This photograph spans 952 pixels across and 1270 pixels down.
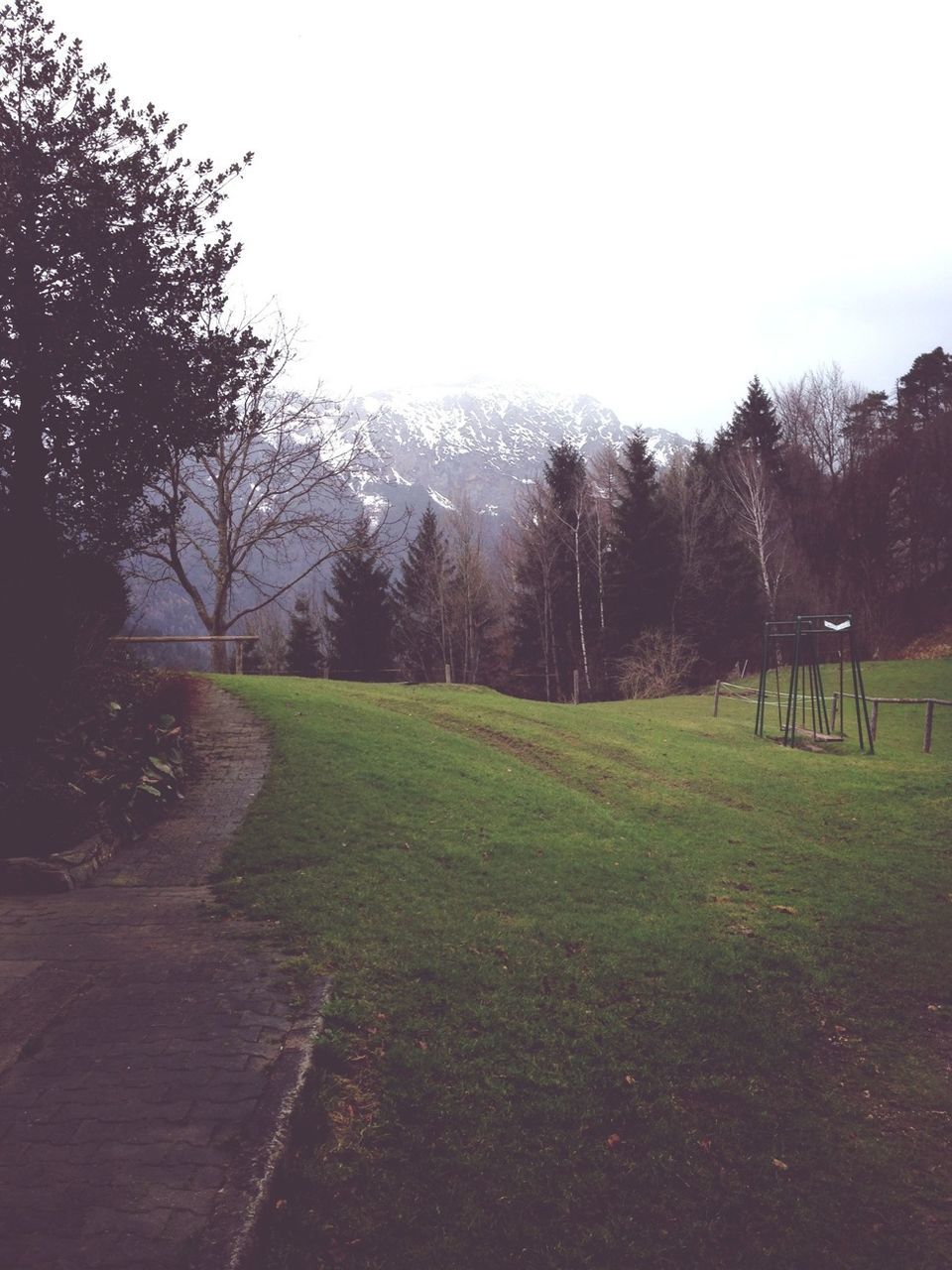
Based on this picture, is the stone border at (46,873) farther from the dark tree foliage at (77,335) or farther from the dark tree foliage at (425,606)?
the dark tree foliage at (425,606)

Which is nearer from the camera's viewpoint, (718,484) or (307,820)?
(307,820)

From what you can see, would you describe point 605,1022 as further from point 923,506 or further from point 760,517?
point 923,506

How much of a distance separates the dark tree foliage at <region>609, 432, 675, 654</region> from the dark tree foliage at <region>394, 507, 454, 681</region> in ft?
38.3

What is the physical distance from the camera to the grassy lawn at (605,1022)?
2.79 meters

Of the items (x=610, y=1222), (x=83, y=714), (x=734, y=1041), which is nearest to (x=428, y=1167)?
(x=610, y=1222)

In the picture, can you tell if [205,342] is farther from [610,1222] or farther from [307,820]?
[610,1222]

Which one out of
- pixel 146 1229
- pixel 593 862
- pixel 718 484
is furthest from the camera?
pixel 718 484

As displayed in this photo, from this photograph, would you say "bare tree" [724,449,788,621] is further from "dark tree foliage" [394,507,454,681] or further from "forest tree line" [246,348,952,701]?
"dark tree foliage" [394,507,454,681]

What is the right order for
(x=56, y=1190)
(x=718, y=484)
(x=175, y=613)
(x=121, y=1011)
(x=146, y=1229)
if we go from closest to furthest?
(x=146, y=1229) < (x=56, y=1190) < (x=121, y=1011) < (x=718, y=484) < (x=175, y=613)

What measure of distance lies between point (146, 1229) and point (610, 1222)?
177 centimetres

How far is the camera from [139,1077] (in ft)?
11.0

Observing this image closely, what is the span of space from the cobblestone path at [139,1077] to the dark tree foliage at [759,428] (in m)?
48.6

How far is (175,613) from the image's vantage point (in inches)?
6516

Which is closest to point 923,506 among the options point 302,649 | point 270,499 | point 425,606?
point 425,606
